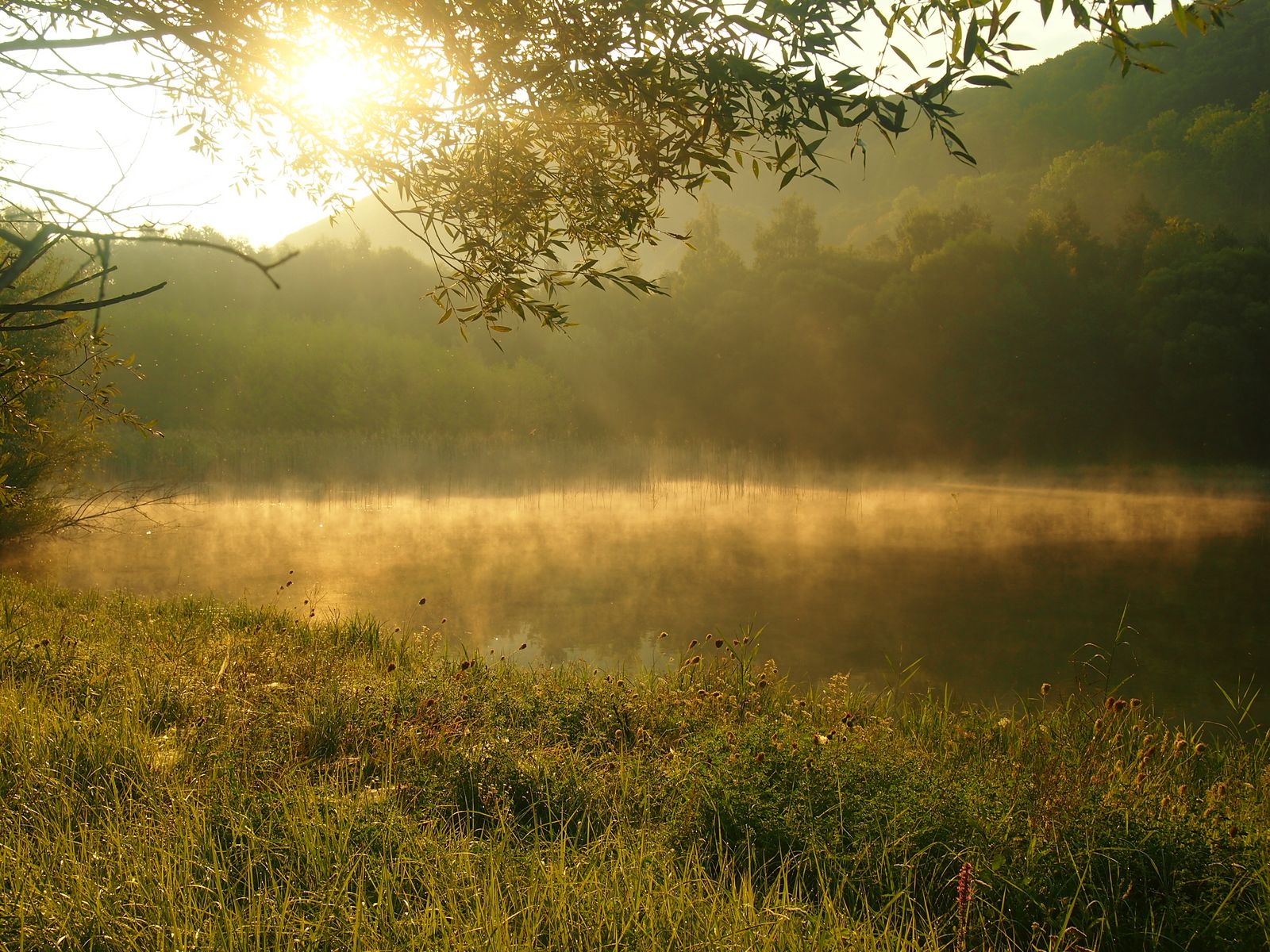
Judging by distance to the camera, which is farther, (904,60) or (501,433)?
(501,433)

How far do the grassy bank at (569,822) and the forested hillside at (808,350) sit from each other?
→ 979 inches

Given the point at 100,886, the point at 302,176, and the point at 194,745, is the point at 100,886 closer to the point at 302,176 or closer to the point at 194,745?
the point at 194,745

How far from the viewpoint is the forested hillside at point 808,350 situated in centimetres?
3206

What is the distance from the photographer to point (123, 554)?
12352 mm

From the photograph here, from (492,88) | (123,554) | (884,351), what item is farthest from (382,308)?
(492,88)

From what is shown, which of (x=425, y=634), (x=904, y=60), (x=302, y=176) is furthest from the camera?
(x=425, y=634)

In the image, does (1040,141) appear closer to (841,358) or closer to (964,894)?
(841,358)

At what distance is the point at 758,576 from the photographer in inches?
460

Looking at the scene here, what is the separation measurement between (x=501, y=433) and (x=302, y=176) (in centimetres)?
2920

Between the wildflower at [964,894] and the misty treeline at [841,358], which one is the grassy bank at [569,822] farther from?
the misty treeline at [841,358]

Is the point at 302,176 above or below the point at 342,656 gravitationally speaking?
above

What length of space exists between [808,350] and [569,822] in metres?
34.6

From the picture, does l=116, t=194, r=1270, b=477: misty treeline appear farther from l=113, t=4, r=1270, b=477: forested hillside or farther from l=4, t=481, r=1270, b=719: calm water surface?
l=4, t=481, r=1270, b=719: calm water surface

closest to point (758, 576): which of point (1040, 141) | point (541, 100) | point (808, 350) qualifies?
point (541, 100)
